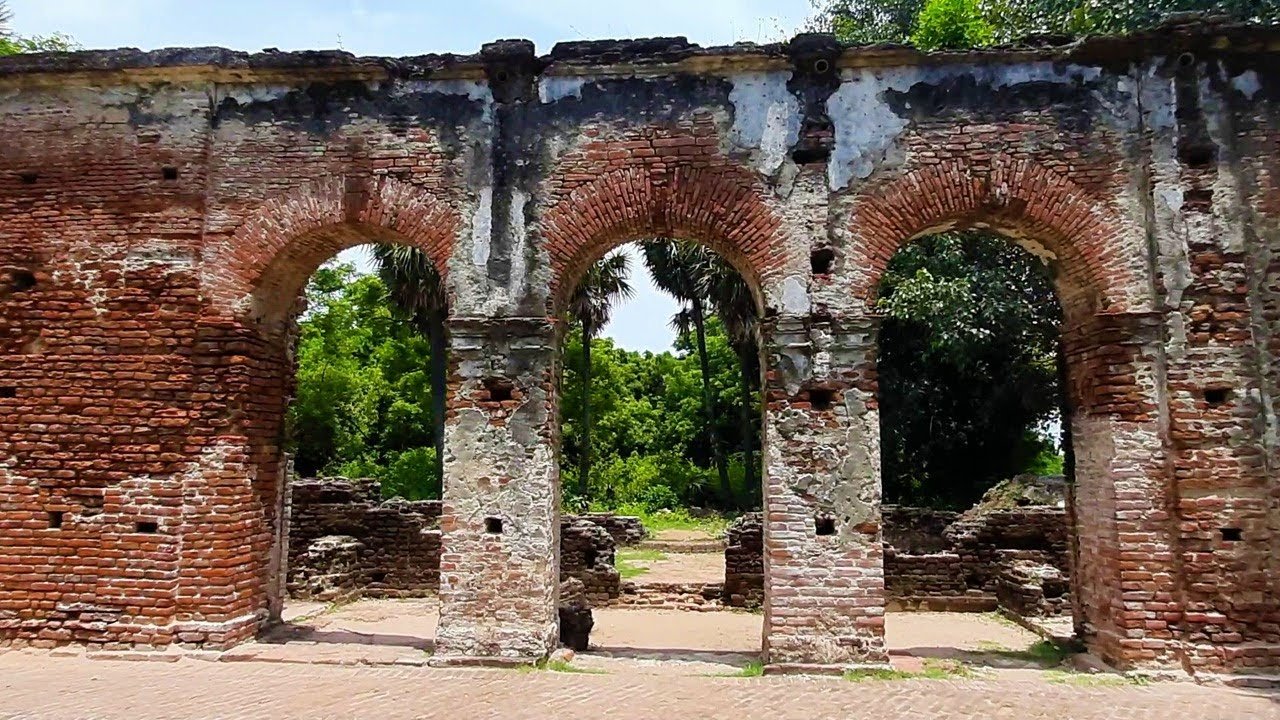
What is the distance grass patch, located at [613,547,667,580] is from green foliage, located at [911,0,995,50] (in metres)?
11.4

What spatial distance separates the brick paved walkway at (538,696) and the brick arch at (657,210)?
355 centimetres

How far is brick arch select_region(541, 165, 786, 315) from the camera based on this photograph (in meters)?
8.18

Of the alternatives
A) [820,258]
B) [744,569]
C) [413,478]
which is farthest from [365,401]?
[820,258]

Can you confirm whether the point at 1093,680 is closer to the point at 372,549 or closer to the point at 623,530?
the point at 372,549

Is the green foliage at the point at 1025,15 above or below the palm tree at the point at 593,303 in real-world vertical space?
above

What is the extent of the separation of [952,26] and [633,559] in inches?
498

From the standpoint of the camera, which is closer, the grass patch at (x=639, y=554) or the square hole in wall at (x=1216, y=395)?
the square hole in wall at (x=1216, y=395)

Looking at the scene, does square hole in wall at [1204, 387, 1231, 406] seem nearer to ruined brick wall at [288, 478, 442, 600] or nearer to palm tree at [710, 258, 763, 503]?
ruined brick wall at [288, 478, 442, 600]

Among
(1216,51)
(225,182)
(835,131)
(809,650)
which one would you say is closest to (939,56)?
(835,131)

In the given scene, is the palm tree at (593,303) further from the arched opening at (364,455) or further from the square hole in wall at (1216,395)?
the square hole in wall at (1216,395)

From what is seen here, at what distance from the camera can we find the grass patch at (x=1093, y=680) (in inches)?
276

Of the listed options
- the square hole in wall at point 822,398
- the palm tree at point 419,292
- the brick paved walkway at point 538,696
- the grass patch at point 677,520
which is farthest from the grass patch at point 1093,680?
the grass patch at point 677,520

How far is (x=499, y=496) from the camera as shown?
786 cm

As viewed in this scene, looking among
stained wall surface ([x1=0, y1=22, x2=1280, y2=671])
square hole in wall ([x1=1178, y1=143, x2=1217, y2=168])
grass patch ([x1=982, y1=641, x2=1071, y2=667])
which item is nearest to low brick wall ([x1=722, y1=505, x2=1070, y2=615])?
grass patch ([x1=982, y1=641, x2=1071, y2=667])
